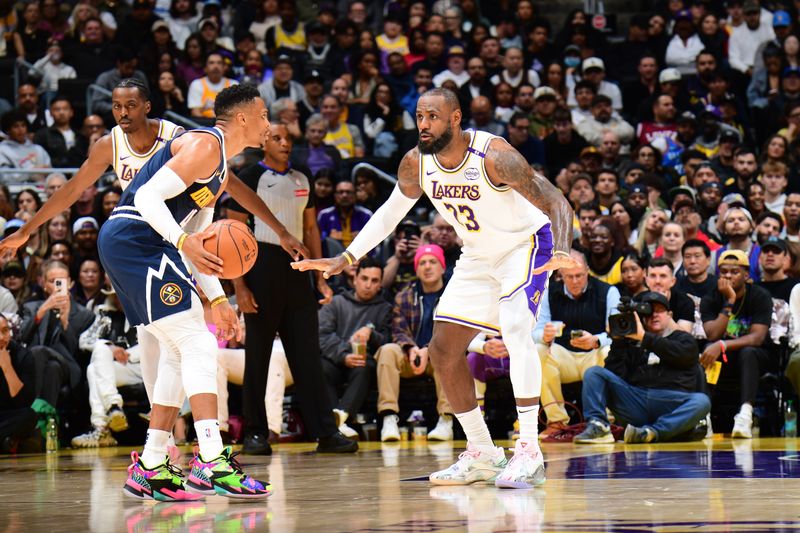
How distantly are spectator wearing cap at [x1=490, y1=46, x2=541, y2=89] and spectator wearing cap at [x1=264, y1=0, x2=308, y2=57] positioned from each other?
2.80 meters

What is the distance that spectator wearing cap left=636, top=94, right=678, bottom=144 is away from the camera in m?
13.8

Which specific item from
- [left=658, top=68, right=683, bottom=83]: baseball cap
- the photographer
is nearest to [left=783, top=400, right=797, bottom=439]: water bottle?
the photographer

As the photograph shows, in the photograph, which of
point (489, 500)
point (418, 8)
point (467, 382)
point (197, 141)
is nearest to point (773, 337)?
point (467, 382)

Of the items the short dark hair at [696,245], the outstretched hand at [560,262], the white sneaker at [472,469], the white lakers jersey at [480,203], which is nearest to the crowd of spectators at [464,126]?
the short dark hair at [696,245]

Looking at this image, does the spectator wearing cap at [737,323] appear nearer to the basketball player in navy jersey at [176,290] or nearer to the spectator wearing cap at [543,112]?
the spectator wearing cap at [543,112]

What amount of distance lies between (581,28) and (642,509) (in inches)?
477

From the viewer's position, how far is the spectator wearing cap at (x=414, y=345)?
388 inches

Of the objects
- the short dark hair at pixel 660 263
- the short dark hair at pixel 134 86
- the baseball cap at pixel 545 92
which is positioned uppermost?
the baseball cap at pixel 545 92

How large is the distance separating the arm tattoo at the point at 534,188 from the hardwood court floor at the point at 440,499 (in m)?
1.27

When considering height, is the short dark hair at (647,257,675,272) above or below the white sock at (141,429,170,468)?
above

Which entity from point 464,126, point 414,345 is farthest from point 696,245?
point 464,126

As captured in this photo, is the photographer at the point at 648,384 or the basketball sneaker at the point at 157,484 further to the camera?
the photographer at the point at 648,384

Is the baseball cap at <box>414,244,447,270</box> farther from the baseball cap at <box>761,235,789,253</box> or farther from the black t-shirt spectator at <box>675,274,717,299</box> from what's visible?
the baseball cap at <box>761,235,789,253</box>

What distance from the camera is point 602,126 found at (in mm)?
14086
